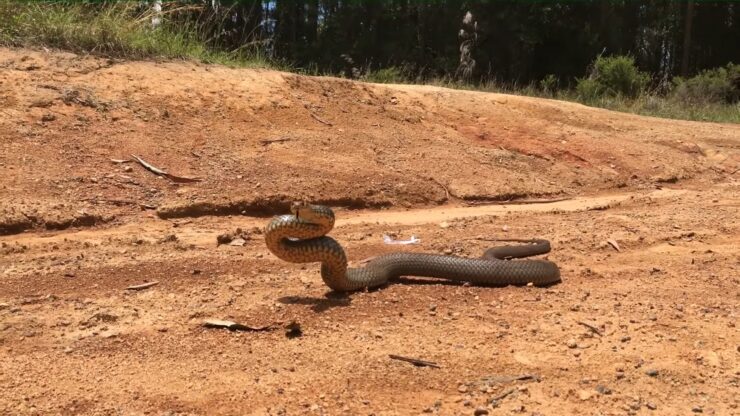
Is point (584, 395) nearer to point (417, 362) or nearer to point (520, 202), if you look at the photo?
point (417, 362)

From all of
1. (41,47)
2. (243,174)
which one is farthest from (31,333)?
(41,47)

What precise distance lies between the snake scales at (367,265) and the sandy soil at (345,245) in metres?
0.11

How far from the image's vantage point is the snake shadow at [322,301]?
4.05 meters

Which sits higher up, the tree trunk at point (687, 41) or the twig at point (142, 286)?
the tree trunk at point (687, 41)

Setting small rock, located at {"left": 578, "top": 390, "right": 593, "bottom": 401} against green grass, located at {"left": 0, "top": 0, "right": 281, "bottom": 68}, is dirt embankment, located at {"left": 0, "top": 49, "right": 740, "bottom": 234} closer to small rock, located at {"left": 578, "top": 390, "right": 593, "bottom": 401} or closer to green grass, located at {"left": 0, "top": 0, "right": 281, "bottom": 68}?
green grass, located at {"left": 0, "top": 0, "right": 281, "bottom": 68}

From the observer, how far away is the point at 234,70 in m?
9.55

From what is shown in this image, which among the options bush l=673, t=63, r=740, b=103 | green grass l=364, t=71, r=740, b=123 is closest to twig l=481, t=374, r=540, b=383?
green grass l=364, t=71, r=740, b=123

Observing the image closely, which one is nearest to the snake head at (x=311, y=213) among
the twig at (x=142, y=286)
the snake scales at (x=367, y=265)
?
the snake scales at (x=367, y=265)

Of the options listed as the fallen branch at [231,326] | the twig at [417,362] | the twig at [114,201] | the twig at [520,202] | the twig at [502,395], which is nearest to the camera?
the twig at [502,395]

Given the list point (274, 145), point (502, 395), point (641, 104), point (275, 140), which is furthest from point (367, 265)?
point (641, 104)

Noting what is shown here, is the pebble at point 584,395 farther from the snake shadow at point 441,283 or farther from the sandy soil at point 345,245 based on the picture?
the snake shadow at point 441,283

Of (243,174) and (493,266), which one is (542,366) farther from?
(243,174)

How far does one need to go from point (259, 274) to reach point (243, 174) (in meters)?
2.82

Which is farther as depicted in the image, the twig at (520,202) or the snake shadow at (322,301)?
the twig at (520,202)
